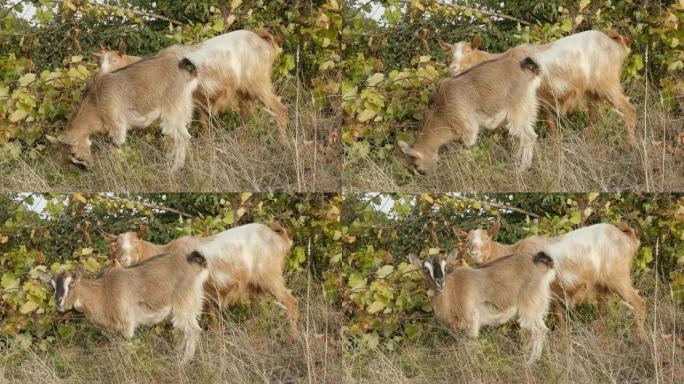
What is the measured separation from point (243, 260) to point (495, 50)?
1790 millimetres

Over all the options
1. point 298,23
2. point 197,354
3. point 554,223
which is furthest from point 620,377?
point 298,23

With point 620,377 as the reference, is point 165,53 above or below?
above

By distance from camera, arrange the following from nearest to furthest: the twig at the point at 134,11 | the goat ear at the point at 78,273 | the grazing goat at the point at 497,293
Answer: the grazing goat at the point at 497,293, the goat ear at the point at 78,273, the twig at the point at 134,11

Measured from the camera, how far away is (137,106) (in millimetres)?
5152

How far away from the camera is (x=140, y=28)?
5.26 m

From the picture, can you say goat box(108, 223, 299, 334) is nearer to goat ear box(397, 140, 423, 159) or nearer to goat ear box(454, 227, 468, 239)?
goat ear box(397, 140, 423, 159)

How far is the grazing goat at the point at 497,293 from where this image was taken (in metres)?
5.05

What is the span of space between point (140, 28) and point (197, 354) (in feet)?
6.00

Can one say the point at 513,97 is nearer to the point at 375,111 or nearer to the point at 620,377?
the point at 375,111

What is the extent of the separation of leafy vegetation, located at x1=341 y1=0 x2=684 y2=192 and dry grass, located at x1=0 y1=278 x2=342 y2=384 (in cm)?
84

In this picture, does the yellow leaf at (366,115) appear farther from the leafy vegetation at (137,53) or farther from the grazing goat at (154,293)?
the grazing goat at (154,293)

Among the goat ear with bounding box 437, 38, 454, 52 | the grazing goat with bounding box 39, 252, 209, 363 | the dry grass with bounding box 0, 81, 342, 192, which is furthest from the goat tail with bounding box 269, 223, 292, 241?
the goat ear with bounding box 437, 38, 454, 52

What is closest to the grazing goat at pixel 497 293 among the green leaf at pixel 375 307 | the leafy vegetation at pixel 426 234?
the leafy vegetation at pixel 426 234

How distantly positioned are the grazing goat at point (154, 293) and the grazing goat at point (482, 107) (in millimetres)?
1351
